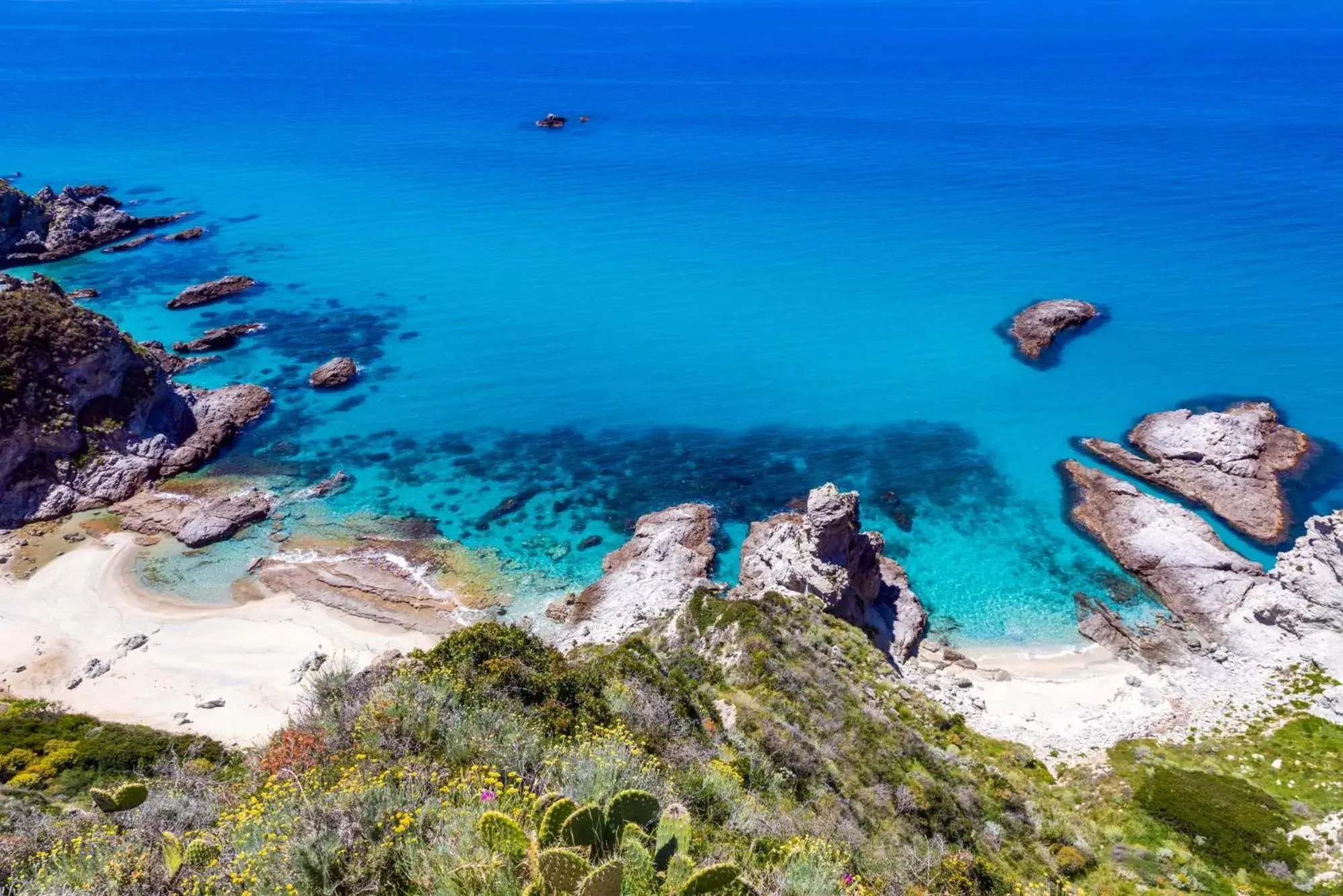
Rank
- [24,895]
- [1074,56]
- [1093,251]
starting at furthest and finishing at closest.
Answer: [1074,56] < [1093,251] < [24,895]

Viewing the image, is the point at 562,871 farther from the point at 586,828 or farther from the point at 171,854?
the point at 171,854

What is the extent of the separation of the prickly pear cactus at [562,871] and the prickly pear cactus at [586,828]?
941 mm

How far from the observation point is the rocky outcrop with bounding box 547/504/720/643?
29.2 metres

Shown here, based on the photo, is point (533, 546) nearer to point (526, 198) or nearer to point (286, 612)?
point (286, 612)

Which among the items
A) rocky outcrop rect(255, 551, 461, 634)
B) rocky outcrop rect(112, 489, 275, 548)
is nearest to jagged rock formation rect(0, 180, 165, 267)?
rocky outcrop rect(112, 489, 275, 548)

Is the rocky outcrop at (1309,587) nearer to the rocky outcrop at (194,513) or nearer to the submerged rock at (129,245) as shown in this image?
the rocky outcrop at (194,513)

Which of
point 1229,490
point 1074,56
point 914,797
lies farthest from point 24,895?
point 1074,56

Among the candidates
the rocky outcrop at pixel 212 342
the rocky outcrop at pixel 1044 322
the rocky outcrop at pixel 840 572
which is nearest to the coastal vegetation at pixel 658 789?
the rocky outcrop at pixel 840 572

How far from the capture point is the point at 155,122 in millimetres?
106562

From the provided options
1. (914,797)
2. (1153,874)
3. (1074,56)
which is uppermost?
(1074,56)

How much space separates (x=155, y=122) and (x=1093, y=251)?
125m

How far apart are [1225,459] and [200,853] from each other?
145ft

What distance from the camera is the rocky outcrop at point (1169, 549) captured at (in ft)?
97.7

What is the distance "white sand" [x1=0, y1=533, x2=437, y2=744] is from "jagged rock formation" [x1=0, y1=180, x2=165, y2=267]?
161 ft
